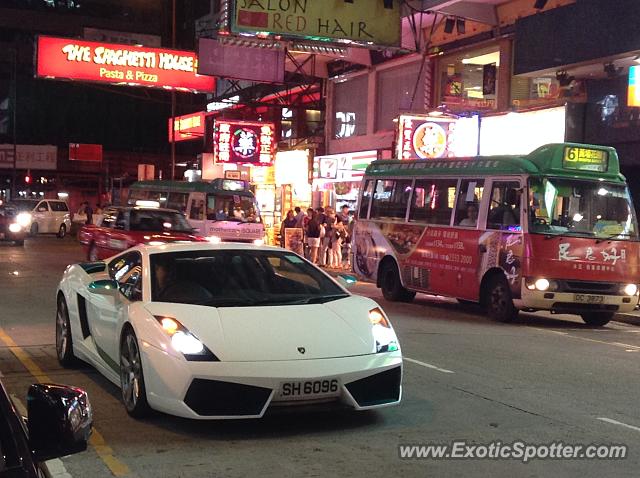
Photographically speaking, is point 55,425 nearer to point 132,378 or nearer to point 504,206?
point 132,378

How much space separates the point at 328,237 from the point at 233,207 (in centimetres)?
302

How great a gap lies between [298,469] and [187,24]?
5118 cm

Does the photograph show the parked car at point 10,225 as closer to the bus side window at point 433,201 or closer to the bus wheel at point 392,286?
Result: the bus wheel at point 392,286

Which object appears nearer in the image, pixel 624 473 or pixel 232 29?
pixel 624 473

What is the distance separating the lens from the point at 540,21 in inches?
765

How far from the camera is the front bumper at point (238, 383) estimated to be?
234 inches

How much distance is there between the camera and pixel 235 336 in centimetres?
616

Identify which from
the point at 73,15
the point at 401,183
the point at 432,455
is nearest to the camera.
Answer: the point at 432,455

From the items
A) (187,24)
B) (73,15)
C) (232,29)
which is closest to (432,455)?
(232,29)

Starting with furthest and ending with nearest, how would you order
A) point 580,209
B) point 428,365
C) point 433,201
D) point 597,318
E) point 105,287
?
1. point 433,201
2. point 597,318
3. point 580,209
4. point 428,365
5. point 105,287

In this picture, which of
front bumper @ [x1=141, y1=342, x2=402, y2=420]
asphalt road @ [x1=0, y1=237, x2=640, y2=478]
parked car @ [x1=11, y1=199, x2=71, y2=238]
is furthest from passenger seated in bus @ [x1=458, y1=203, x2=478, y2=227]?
parked car @ [x1=11, y1=199, x2=71, y2=238]

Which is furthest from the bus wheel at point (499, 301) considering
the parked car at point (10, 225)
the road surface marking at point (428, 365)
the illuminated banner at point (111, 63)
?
the parked car at point (10, 225)

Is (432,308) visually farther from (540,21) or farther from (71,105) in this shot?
(71,105)

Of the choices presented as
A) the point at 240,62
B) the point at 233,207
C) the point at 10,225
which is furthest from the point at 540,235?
the point at 10,225
